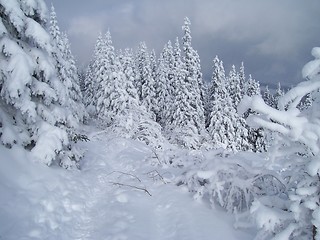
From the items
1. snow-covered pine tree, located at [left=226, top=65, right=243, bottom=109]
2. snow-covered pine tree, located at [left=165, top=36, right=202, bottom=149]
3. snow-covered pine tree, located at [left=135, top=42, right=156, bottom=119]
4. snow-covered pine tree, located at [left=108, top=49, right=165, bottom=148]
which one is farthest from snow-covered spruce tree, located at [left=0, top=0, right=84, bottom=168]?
snow-covered pine tree, located at [left=226, top=65, right=243, bottom=109]

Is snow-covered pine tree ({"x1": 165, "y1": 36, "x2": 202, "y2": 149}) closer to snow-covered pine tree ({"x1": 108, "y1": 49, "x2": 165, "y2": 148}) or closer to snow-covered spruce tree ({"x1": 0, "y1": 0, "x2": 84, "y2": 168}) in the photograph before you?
snow-covered pine tree ({"x1": 108, "y1": 49, "x2": 165, "y2": 148})

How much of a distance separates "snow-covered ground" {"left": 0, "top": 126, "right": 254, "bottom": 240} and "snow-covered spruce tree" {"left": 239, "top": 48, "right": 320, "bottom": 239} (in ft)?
6.46

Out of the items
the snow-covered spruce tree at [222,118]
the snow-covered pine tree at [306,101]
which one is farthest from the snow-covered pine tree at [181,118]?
the snow-covered pine tree at [306,101]

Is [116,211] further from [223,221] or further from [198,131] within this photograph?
[198,131]

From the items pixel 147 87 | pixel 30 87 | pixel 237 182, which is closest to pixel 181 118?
pixel 147 87

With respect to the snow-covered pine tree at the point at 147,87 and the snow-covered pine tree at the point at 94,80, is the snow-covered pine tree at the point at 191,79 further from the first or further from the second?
the snow-covered pine tree at the point at 94,80

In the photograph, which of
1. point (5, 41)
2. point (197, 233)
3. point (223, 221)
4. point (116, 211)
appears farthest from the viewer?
point (5, 41)

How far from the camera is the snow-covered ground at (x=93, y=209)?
7.48 meters

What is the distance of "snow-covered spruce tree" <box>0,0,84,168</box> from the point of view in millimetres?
10625

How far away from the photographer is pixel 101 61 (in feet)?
139

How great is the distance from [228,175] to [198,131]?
3208cm

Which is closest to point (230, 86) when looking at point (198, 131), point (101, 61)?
point (198, 131)

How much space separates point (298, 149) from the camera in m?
5.02

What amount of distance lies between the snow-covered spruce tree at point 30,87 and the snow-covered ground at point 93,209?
2.55ft
